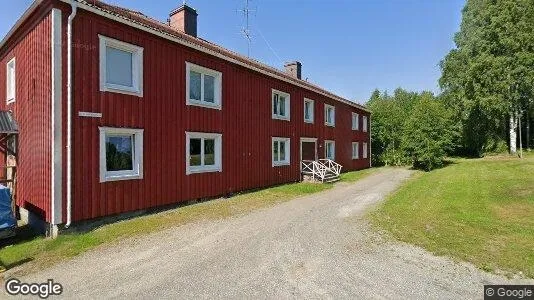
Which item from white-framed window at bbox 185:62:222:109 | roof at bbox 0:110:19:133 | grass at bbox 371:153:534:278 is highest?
white-framed window at bbox 185:62:222:109

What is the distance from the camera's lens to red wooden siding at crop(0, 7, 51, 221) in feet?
28.9

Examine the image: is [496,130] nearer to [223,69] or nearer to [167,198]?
[223,69]

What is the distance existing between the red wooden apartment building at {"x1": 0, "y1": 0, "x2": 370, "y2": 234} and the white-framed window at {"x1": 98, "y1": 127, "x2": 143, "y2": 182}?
0.10ft

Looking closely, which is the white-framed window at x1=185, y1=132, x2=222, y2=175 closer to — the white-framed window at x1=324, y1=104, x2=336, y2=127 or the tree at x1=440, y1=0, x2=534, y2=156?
the white-framed window at x1=324, y1=104, x2=336, y2=127

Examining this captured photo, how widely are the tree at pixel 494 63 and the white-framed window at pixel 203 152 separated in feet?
96.6

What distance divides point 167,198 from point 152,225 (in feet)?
7.34

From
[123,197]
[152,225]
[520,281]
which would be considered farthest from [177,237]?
[520,281]

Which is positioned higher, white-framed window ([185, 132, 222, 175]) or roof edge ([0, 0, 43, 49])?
roof edge ([0, 0, 43, 49])

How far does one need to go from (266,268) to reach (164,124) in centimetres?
Answer: 709

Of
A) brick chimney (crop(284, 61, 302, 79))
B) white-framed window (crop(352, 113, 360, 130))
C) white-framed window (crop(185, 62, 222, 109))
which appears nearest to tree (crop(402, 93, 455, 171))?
white-framed window (crop(352, 113, 360, 130))

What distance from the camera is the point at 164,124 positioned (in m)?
11.1

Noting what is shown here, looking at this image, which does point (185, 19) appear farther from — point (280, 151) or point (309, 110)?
point (309, 110)

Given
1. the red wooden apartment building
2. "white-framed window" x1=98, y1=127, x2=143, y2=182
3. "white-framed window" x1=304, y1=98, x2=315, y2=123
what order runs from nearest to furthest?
the red wooden apartment building, "white-framed window" x1=98, y1=127, x2=143, y2=182, "white-framed window" x1=304, y1=98, x2=315, y2=123

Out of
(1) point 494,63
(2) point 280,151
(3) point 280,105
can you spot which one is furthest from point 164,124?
(1) point 494,63
